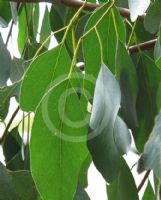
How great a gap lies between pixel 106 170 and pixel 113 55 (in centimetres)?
18

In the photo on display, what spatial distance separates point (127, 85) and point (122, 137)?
9cm

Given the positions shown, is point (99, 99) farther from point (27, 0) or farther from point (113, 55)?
point (27, 0)

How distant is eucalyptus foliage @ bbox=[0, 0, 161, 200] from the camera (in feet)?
1.82

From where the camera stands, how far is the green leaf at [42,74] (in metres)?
0.62

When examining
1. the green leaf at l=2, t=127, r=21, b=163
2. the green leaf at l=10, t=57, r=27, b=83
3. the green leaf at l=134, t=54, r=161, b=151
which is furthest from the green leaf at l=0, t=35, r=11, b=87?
the green leaf at l=134, t=54, r=161, b=151

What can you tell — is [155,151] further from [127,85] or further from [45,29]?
[45,29]

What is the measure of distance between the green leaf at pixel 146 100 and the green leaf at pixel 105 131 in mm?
124

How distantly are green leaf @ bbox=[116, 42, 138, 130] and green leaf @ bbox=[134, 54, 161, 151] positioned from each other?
0.14 ft

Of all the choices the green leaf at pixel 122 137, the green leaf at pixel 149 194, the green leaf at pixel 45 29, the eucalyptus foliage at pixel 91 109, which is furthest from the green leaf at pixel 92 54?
the green leaf at pixel 45 29

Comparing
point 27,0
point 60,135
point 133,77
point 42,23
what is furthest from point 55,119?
point 42,23

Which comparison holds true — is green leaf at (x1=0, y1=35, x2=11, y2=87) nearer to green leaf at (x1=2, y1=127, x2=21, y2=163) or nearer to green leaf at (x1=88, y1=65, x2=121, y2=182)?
green leaf at (x1=2, y1=127, x2=21, y2=163)

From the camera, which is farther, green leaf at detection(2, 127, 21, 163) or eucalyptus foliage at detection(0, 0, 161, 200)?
green leaf at detection(2, 127, 21, 163)

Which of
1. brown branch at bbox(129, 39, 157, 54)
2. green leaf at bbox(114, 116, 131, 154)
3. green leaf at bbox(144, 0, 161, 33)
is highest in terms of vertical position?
green leaf at bbox(144, 0, 161, 33)

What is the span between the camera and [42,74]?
0.63 meters
